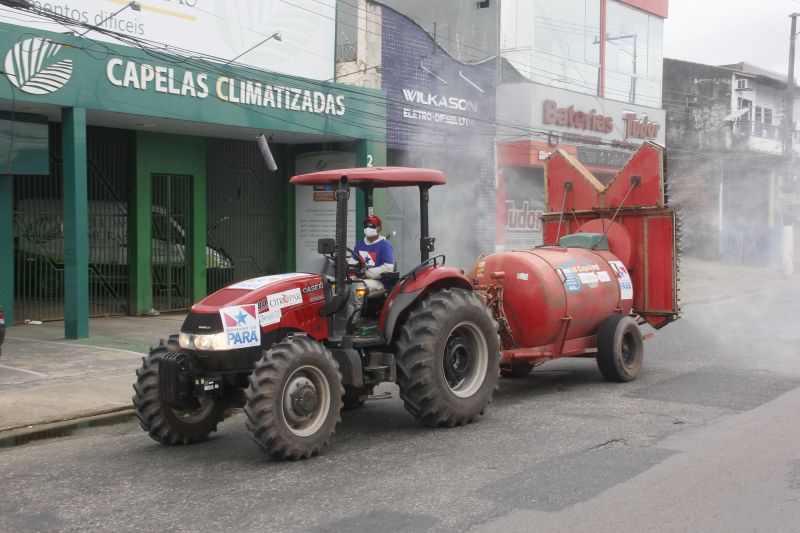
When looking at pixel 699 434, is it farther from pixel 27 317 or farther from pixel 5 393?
pixel 27 317

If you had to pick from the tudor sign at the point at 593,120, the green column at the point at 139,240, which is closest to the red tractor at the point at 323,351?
the green column at the point at 139,240

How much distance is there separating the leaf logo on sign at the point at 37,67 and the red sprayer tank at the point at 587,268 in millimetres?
7473

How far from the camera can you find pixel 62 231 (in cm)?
1644

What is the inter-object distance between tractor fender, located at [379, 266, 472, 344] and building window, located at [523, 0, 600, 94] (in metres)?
19.6

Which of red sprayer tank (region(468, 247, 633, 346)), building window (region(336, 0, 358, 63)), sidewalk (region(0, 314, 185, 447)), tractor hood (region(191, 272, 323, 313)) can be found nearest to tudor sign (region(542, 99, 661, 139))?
building window (region(336, 0, 358, 63))

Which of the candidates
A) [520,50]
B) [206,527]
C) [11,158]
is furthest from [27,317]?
[520,50]

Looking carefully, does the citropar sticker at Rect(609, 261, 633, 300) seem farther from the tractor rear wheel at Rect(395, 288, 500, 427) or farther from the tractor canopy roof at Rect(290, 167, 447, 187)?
the tractor canopy roof at Rect(290, 167, 447, 187)

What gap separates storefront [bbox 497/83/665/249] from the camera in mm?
24844

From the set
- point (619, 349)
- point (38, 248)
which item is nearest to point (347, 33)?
point (38, 248)

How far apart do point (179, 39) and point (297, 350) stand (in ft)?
36.8

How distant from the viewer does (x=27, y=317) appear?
15.8 metres

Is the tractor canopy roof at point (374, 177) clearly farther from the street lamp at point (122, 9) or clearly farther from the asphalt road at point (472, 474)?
the street lamp at point (122, 9)

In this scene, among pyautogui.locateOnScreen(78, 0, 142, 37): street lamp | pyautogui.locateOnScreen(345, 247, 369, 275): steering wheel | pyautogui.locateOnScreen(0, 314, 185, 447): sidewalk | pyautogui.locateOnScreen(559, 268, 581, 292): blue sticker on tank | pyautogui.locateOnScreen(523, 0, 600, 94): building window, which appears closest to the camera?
pyautogui.locateOnScreen(345, 247, 369, 275): steering wheel

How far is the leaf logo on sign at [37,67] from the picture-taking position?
1273 centimetres
